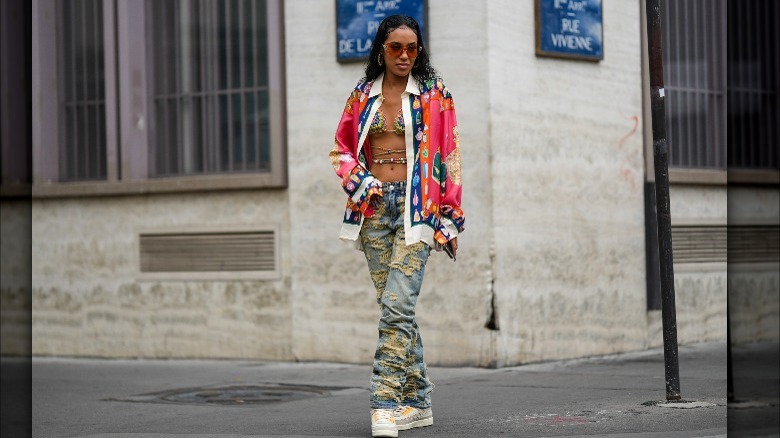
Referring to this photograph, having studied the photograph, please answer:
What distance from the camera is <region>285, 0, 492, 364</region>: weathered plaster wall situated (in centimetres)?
948

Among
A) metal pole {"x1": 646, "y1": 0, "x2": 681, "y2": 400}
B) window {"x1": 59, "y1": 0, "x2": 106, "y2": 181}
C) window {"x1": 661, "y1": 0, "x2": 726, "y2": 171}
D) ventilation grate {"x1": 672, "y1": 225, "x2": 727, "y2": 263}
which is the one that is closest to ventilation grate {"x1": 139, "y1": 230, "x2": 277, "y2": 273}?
window {"x1": 59, "y1": 0, "x2": 106, "y2": 181}

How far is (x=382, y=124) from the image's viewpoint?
655 centimetres

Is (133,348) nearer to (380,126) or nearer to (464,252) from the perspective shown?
(464,252)

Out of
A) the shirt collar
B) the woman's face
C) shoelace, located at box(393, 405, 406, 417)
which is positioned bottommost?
shoelace, located at box(393, 405, 406, 417)

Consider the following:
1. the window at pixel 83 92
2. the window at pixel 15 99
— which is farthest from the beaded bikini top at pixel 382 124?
the window at pixel 83 92

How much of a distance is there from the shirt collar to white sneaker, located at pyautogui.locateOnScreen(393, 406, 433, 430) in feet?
4.74

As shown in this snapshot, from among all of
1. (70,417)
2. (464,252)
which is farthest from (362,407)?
(464,252)

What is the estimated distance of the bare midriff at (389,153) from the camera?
653 cm

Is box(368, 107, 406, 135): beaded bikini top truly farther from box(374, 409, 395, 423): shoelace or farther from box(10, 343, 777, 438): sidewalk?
box(10, 343, 777, 438): sidewalk

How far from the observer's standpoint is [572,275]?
32.7 feet

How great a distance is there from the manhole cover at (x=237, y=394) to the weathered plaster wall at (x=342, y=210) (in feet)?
4.01

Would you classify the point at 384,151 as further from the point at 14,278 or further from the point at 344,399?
the point at 14,278

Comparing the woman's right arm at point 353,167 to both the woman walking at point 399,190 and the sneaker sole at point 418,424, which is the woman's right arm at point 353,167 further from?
the sneaker sole at point 418,424

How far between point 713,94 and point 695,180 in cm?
84
